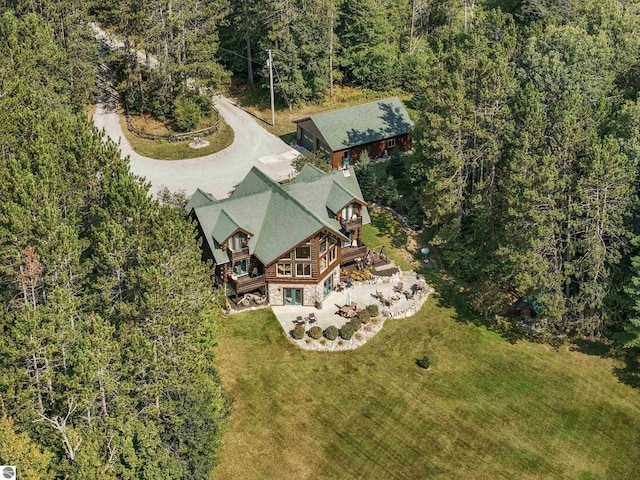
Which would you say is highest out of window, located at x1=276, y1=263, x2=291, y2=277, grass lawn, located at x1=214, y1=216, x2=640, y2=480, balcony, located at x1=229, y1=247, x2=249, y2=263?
balcony, located at x1=229, y1=247, x2=249, y2=263

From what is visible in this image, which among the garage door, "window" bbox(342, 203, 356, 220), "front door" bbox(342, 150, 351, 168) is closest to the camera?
"window" bbox(342, 203, 356, 220)

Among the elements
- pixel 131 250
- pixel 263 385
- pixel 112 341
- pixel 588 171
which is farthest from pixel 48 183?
pixel 588 171

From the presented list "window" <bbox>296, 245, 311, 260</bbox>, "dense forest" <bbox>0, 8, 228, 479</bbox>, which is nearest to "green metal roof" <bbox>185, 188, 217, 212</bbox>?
"window" <bbox>296, 245, 311, 260</bbox>

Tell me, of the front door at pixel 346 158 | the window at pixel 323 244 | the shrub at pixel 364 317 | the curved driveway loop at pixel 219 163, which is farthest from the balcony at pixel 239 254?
the front door at pixel 346 158

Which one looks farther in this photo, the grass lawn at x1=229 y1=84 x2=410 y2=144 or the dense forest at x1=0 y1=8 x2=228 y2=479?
the grass lawn at x1=229 y1=84 x2=410 y2=144

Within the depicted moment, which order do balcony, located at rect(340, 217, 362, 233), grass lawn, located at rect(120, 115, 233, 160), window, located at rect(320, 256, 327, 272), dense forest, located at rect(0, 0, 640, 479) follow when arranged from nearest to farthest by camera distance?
dense forest, located at rect(0, 0, 640, 479) → window, located at rect(320, 256, 327, 272) → balcony, located at rect(340, 217, 362, 233) → grass lawn, located at rect(120, 115, 233, 160)

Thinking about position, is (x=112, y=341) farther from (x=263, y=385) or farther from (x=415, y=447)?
(x=415, y=447)

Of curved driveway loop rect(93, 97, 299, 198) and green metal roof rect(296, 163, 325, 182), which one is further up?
green metal roof rect(296, 163, 325, 182)

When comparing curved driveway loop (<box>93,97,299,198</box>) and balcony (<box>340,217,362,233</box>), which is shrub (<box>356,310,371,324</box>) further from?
curved driveway loop (<box>93,97,299,198</box>)
